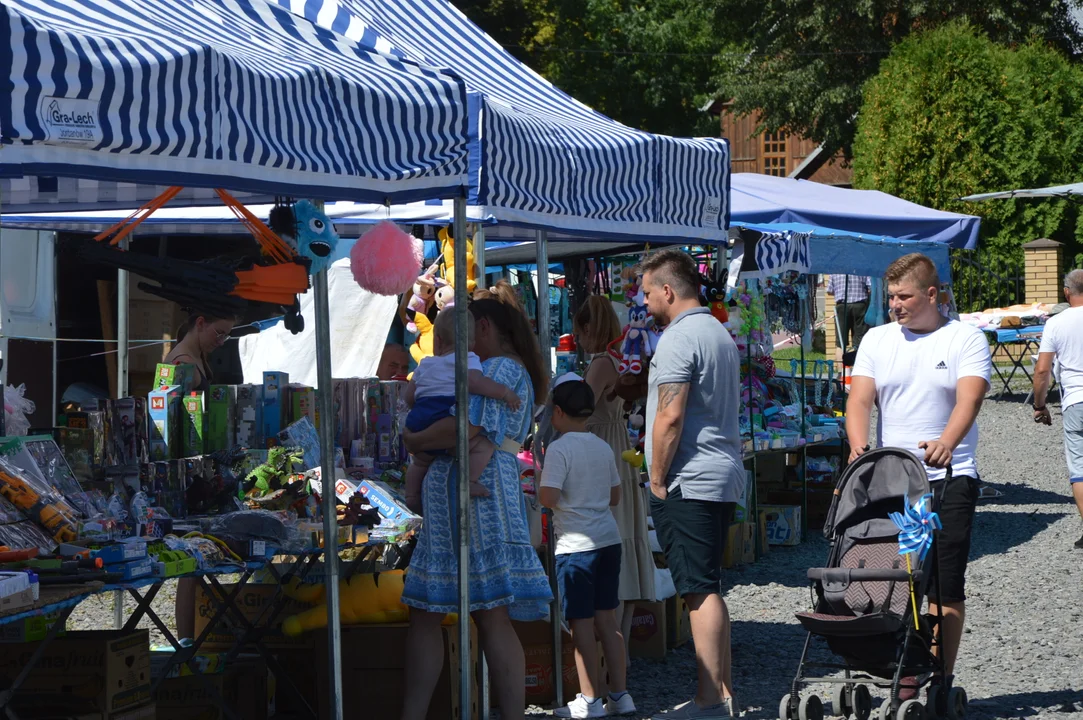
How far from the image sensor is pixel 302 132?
3.90 metres

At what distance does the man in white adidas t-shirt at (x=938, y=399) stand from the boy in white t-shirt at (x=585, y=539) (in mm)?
1041

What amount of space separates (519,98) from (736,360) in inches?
56.9

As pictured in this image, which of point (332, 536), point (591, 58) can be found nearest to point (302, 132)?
point (332, 536)

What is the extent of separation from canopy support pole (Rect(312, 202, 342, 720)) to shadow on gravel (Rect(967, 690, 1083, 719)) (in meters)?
2.65

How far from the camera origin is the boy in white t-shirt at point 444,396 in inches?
185

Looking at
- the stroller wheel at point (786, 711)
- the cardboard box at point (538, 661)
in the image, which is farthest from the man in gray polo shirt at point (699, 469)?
the cardboard box at point (538, 661)

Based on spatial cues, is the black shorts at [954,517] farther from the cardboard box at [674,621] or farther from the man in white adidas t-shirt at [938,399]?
the cardboard box at [674,621]

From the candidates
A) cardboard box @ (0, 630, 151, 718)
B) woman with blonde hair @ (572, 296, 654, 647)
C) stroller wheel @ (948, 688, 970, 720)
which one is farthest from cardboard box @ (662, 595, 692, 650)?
cardboard box @ (0, 630, 151, 718)

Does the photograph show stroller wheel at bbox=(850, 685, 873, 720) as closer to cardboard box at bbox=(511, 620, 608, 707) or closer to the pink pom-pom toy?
cardboard box at bbox=(511, 620, 608, 707)

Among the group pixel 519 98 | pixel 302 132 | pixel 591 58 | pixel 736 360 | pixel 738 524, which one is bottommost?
pixel 738 524

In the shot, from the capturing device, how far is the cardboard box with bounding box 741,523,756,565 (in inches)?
362

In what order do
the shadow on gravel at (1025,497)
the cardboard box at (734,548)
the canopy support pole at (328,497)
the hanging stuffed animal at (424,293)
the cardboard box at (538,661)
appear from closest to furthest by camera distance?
the canopy support pole at (328,497)
the cardboard box at (538,661)
the hanging stuffed animal at (424,293)
the cardboard box at (734,548)
the shadow on gravel at (1025,497)

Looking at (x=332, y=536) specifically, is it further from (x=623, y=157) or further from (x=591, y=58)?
(x=591, y=58)

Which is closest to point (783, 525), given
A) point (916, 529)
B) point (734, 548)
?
point (734, 548)
